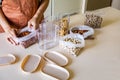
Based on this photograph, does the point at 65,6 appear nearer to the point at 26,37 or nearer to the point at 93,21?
the point at 93,21

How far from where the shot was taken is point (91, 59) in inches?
42.3

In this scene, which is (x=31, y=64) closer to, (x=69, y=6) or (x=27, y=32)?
(x=27, y=32)

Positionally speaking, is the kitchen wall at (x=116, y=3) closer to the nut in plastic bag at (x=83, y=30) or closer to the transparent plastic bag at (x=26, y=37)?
the nut in plastic bag at (x=83, y=30)

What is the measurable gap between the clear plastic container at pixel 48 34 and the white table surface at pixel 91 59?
0.05 metres

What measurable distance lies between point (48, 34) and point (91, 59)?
31 centimetres

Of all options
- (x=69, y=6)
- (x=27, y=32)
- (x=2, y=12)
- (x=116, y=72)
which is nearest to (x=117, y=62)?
(x=116, y=72)

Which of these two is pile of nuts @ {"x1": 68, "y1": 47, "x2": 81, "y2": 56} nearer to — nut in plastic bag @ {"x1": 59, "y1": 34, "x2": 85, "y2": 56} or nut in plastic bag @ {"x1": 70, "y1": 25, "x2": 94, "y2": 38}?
nut in plastic bag @ {"x1": 59, "y1": 34, "x2": 85, "y2": 56}

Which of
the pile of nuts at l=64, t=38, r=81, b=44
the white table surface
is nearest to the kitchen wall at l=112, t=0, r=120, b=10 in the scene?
the white table surface

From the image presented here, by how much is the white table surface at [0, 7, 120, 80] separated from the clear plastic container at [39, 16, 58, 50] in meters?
0.05

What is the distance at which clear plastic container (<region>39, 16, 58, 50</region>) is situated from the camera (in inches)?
46.2

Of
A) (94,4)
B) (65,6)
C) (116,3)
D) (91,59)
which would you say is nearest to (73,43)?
(91,59)

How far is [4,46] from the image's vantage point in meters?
1.15

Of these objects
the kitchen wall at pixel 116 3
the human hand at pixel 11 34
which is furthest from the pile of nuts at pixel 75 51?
the kitchen wall at pixel 116 3

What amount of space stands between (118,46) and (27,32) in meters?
0.57
